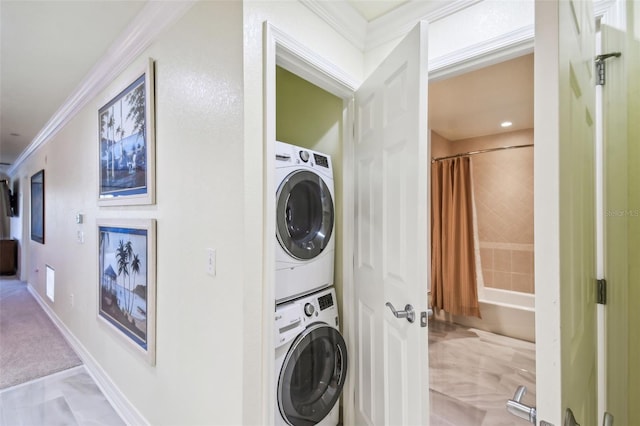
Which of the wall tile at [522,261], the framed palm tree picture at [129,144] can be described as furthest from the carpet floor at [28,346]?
the wall tile at [522,261]

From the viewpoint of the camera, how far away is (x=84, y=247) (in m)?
2.45

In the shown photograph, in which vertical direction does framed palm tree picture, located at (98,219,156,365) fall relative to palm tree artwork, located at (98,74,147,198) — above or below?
below

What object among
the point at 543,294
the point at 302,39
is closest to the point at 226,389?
the point at 543,294

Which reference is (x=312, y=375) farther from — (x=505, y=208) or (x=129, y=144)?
(x=505, y=208)

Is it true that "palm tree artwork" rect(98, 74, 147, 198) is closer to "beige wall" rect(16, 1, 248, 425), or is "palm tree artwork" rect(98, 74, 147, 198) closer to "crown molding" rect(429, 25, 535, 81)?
"beige wall" rect(16, 1, 248, 425)

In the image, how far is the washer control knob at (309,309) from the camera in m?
1.56

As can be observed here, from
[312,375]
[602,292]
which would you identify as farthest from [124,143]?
[602,292]

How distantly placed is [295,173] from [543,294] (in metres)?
1.24

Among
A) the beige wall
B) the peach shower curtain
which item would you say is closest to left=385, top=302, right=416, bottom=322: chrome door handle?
the beige wall

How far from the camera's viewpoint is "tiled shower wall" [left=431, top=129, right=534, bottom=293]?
135 inches

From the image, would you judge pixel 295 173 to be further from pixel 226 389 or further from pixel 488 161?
pixel 488 161

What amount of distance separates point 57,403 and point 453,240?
4105 millimetres

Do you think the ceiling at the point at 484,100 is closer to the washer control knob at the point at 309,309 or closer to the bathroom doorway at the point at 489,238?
the bathroom doorway at the point at 489,238

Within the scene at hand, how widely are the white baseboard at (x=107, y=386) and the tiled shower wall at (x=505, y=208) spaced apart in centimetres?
396
